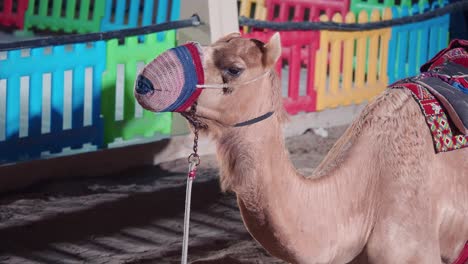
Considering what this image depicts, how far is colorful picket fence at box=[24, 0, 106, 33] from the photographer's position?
43.5ft

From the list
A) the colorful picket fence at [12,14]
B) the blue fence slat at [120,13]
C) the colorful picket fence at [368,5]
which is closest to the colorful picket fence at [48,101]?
the blue fence slat at [120,13]

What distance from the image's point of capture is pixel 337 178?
14.1 ft

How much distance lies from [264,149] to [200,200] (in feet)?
13.4

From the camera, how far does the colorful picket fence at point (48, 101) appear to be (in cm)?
798

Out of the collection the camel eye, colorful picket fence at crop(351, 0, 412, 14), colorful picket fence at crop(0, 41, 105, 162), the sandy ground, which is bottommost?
the sandy ground

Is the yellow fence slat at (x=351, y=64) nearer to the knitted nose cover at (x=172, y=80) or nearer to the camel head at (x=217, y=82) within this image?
the camel head at (x=217, y=82)

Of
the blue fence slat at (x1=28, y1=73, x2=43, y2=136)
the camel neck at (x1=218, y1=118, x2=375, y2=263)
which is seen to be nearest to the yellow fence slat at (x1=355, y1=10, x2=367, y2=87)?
the blue fence slat at (x1=28, y1=73, x2=43, y2=136)

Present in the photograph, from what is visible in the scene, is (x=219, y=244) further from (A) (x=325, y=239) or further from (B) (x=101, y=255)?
(A) (x=325, y=239)

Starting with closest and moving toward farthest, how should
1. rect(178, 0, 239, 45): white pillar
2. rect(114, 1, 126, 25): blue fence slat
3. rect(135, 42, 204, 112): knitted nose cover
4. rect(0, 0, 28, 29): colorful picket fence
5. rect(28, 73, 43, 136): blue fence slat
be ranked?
rect(135, 42, 204, 112): knitted nose cover
rect(28, 73, 43, 136): blue fence slat
rect(178, 0, 239, 45): white pillar
rect(114, 1, 126, 25): blue fence slat
rect(0, 0, 28, 29): colorful picket fence

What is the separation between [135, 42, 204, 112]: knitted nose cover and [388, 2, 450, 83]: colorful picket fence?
25.7 ft

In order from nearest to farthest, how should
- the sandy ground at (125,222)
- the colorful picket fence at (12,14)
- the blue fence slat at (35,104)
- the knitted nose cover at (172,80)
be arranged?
the knitted nose cover at (172,80) < the sandy ground at (125,222) < the blue fence slat at (35,104) < the colorful picket fence at (12,14)

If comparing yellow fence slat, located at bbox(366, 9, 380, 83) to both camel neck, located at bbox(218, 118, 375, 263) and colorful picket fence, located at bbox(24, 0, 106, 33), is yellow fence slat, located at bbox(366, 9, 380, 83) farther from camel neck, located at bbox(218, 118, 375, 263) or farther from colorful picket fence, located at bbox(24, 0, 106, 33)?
camel neck, located at bbox(218, 118, 375, 263)

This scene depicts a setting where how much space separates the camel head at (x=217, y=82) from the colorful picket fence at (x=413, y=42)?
763 centimetres

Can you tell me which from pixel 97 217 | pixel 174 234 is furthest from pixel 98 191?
pixel 174 234
